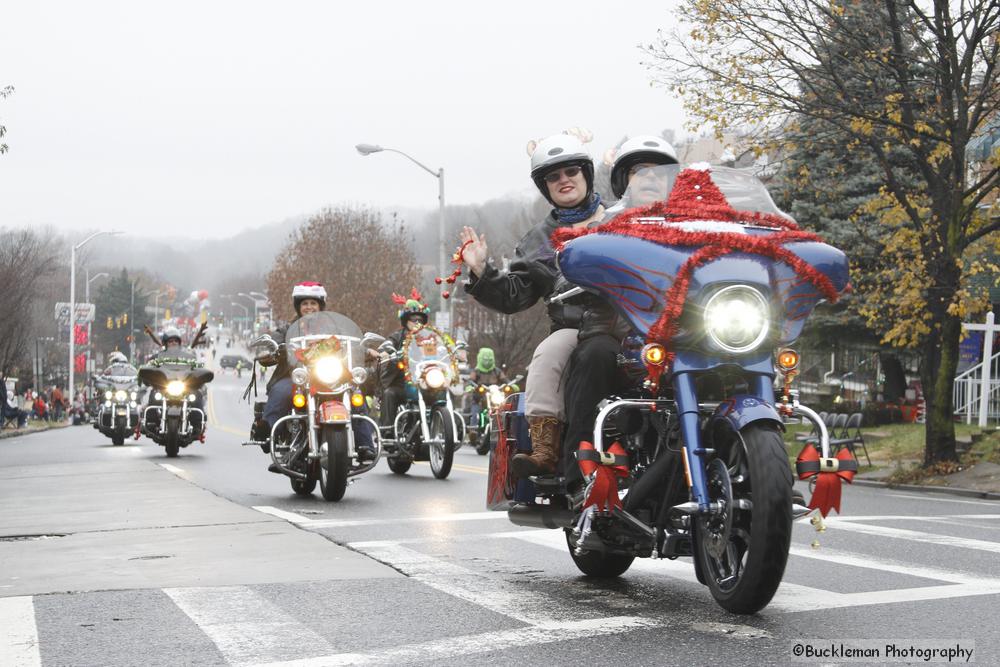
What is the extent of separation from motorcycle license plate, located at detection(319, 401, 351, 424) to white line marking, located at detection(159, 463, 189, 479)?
4412 mm

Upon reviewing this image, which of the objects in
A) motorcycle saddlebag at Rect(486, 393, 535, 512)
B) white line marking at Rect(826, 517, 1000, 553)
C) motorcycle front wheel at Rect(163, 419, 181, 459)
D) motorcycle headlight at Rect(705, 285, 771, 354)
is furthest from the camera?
motorcycle front wheel at Rect(163, 419, 181, 459)

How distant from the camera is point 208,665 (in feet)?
15.1

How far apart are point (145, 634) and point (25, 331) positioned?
149ft

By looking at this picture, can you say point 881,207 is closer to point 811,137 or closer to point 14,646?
point 811,137

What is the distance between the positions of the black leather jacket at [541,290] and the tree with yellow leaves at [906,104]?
11248 millimetres

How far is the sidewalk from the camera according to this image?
6.73m

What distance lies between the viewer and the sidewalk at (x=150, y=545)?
6727mm

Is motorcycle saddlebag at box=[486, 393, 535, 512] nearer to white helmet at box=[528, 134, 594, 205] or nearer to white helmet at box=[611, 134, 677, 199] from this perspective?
white helmet at box=[528, 134, 594, 205]

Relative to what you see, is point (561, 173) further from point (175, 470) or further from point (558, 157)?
point (175, 470)

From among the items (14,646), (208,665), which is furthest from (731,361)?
(14,646)

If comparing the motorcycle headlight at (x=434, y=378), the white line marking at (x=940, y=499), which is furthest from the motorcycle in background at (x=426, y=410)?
the white line marking at (x=940, y=499)

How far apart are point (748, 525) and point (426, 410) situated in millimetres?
10417

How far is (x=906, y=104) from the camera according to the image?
17094mm

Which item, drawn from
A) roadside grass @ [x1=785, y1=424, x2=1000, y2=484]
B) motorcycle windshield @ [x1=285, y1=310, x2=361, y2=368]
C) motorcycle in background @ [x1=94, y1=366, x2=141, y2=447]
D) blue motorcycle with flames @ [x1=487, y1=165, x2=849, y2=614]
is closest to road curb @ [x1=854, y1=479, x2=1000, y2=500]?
roadside grass @ [x1=785, y1=424, x2=1000, y2=484]
